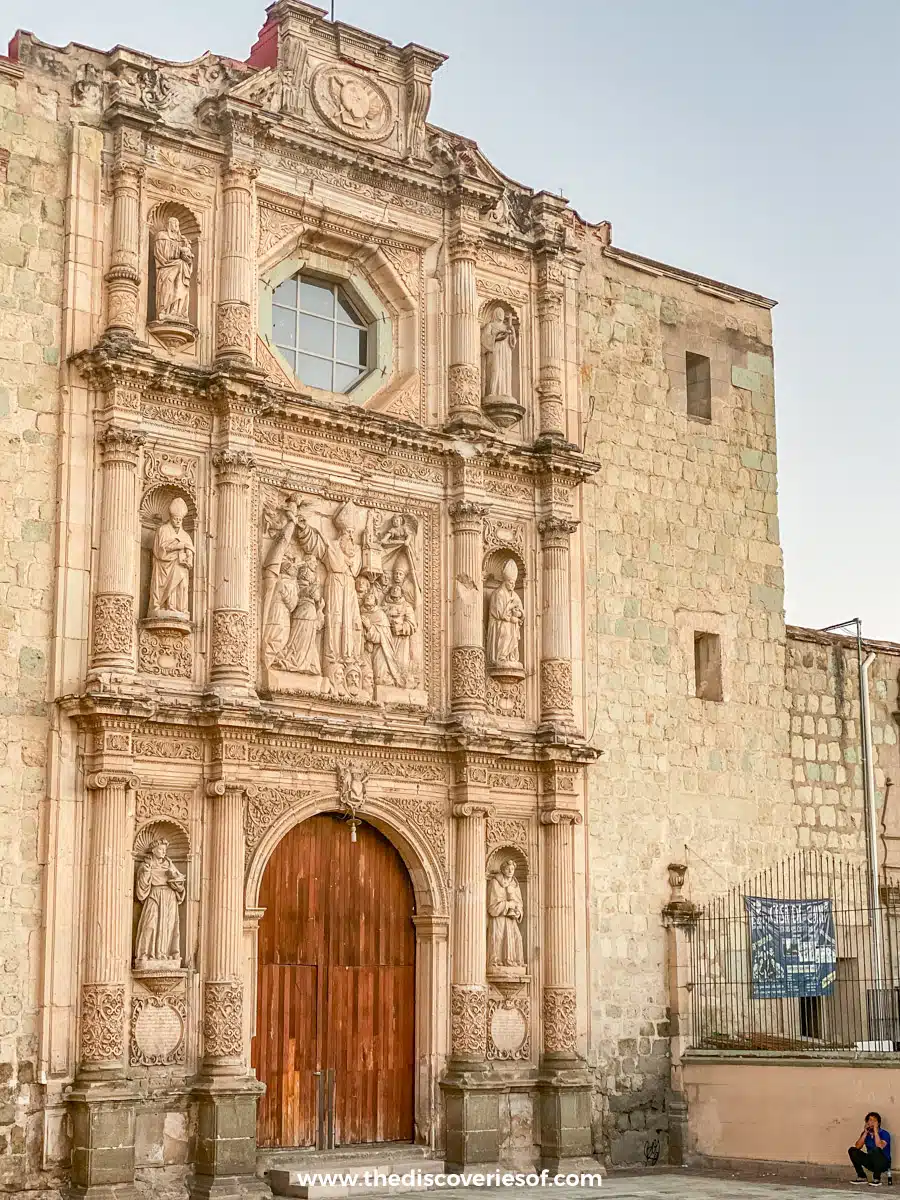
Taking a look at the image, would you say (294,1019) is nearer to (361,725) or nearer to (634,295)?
(361,725)

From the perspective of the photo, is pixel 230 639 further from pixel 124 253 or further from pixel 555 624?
pixel 555 624

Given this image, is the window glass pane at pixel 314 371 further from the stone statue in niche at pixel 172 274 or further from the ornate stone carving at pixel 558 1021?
the ornate stone carving at pixel 558 1021

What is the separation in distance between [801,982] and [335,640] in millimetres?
7242

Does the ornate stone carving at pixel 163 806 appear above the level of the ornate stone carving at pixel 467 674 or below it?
below

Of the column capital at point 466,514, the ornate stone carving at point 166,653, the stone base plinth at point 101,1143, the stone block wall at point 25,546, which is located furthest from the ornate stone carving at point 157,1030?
the column capital at point 466,514

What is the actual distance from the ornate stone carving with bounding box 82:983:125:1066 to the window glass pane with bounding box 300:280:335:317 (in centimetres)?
754

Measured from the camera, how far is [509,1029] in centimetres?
1861

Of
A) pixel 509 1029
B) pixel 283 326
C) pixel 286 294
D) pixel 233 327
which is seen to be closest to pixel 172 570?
pixel 233 327

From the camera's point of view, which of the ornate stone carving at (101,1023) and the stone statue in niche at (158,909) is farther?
the stone statue in niche at (158,909)

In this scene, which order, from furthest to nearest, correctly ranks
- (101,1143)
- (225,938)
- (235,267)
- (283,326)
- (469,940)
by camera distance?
(283,326) < (469,940) < (235,267) < (225,938) < (101,1143)

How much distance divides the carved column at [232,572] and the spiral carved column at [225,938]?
45.3 inches

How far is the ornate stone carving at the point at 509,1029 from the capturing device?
18.5 m

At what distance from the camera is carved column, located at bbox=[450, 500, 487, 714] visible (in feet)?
61.2

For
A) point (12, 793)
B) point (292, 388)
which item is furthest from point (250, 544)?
point (12, 793)
